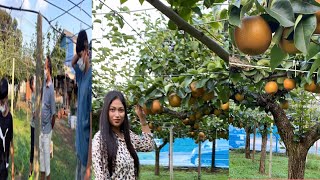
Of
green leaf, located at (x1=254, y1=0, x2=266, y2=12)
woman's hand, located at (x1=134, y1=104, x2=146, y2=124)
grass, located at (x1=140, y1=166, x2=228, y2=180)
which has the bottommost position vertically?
grass, located at (x1=140, y1=166, x2=228, y2=180)

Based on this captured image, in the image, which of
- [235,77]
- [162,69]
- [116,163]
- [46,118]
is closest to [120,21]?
[162,69]

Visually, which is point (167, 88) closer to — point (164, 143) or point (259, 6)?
point (164, 143)

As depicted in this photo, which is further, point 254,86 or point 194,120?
point 194,120

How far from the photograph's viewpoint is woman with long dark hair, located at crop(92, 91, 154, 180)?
2.00 metres

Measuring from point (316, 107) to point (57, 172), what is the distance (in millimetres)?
1323

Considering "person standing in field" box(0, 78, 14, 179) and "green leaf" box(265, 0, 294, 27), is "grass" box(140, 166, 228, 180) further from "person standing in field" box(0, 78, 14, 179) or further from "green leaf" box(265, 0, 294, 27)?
"green leaf" box(265, 0, 294, 27)

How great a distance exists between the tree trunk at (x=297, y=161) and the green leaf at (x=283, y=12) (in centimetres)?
159

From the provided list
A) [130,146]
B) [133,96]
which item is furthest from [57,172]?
[133,96]

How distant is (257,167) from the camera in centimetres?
223

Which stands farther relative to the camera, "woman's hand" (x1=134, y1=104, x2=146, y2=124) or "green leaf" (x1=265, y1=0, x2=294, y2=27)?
"woman's hand" (x1=134, y1=104, x2=146, y2=124)

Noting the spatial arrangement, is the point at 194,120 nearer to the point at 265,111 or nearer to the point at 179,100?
the point at 179,100

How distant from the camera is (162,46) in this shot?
9.02 ft

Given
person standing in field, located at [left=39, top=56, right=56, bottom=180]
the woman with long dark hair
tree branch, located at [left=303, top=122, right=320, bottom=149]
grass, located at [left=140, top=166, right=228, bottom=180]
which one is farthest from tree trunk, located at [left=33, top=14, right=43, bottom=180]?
tree branch, located at [left=303, top=122, right=320, bottom=149]

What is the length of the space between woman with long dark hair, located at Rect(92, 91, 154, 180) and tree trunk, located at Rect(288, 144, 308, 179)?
2.38 feet
